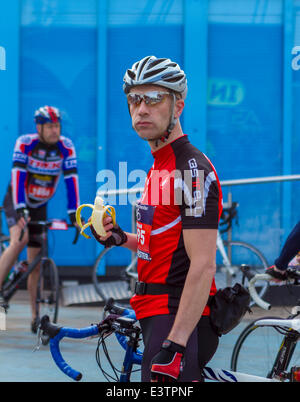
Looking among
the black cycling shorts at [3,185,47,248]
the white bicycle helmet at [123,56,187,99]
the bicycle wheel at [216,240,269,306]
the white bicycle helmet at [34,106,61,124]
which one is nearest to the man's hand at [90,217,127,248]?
the white bicycle helmet at [123,56,187,99]

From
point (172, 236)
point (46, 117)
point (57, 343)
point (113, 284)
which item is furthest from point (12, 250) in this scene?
point (172, 236)

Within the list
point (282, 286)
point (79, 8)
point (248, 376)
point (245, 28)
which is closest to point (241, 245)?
point (282, 286)

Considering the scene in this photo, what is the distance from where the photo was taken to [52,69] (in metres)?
12.1

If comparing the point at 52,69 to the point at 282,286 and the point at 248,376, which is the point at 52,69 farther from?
the point at 248,376

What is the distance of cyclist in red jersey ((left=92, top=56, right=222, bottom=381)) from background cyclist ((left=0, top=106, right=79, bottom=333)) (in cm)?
487

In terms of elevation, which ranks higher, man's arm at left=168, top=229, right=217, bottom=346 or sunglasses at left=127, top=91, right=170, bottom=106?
sunglasses at left=127, top=91, right=170, bottom=106

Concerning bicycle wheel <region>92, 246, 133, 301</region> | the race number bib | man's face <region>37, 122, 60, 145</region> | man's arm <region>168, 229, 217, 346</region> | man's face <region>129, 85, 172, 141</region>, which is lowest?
bicycle wheel <region>92, 246, 133, 301</region>

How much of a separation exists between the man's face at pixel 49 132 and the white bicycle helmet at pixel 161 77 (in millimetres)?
4875

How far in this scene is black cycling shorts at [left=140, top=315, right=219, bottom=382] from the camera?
300cm

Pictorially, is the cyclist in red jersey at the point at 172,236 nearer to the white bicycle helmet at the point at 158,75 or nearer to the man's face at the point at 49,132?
the white bicycle helmet at the point at 158,75

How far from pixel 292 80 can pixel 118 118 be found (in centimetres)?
281

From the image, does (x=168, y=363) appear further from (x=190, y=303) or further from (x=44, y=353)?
(x=44, y=353)

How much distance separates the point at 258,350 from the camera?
4.90m

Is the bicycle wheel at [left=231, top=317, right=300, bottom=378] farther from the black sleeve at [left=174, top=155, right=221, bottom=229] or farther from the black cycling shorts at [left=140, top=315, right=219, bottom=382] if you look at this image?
the black sleeve at [left=174, top=155, right=221, bottom=229]
